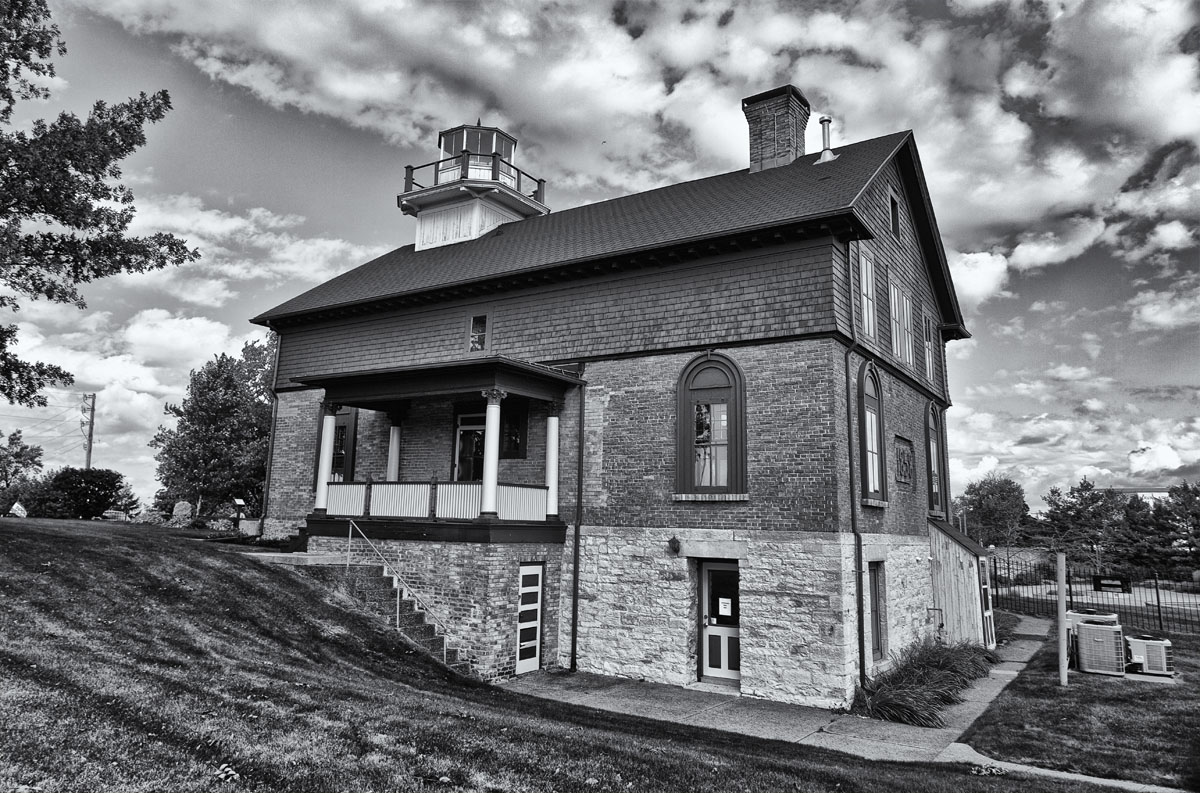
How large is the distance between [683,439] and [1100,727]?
24.8ft

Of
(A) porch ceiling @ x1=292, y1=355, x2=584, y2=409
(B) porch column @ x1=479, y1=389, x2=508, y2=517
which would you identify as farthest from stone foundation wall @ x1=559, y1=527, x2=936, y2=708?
(A) porch ceiling @ x1=292, y1=355, x2=584, y2=409

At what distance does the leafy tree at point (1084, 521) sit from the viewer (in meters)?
42.1

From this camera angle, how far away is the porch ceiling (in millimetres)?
14383

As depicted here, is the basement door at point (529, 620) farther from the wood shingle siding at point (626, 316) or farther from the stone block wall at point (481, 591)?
the wood shingle siding at point (626, 316)

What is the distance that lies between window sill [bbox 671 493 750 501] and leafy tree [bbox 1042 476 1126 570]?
3507 centimetres

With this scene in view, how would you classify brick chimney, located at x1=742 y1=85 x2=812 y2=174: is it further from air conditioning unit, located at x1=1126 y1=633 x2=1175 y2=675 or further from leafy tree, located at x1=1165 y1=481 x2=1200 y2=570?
leafy tree, located at x1=1165 y1=481 x2=1200 y2=570

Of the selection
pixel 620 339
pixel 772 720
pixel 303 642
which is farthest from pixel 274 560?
pixel 772 720

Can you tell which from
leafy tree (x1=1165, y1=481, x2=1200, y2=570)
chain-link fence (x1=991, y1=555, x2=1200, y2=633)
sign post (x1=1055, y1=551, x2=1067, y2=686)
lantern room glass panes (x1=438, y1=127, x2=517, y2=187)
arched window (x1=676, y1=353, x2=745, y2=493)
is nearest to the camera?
sign post (x1=1055, y1=551, x2=1067, y2=686)

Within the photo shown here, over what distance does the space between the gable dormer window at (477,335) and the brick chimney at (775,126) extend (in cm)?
761

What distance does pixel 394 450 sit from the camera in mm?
17734

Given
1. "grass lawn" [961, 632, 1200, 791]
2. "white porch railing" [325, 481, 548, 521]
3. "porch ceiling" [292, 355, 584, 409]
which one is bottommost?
"grass lawn" [961, 632, 1200, 791]

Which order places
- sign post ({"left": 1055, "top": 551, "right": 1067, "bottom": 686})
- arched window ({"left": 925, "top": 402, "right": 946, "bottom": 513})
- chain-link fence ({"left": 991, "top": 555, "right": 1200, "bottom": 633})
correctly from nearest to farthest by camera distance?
sign post ({"left": 1055, "top": 551, "right": 1067, "bottom": 686})
arched window ({"left": 925, "top": 402, "right": 946, "bottom": 513})
chain-link fence ({"left": 991, "top": 555, "right": 1200, "bottom": 633})

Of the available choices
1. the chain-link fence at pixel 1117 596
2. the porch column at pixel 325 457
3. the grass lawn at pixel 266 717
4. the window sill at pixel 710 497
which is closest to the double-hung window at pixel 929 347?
the chain-link fence at pixel 1117 596

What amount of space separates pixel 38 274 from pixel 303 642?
8.72 m
